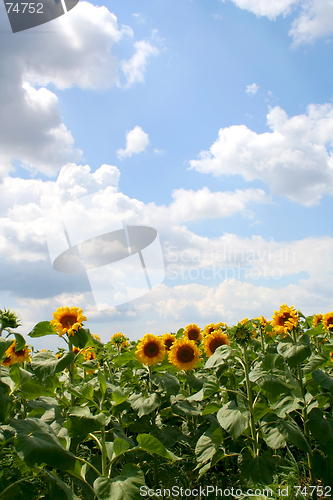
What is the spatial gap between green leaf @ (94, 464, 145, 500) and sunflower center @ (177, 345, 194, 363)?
7.41 ft

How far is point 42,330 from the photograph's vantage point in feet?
12.8

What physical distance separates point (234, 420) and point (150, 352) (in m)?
1.60

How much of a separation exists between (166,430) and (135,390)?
738 millimetres

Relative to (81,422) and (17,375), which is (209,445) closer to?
(81,422)

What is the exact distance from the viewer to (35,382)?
359 cm

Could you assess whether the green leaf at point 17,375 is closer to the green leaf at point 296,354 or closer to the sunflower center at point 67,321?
the sunflower center at point 67,321

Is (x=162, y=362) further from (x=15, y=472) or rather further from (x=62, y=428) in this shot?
(x=15, y=472)

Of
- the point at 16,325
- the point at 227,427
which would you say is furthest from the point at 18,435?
the point at 227,427

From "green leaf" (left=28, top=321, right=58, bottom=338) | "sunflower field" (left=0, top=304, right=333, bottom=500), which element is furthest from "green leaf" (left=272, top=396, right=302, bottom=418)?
"green leaf" (left=28, top=321, right=58, bottom=338)

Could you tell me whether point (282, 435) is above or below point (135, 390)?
→ below

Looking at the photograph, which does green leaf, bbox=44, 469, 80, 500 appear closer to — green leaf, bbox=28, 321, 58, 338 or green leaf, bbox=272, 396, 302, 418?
green leaf, bbox=28, 321, 58, 338

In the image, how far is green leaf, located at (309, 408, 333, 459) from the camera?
11.8 feet

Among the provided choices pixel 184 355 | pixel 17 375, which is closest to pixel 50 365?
pixel 17 375

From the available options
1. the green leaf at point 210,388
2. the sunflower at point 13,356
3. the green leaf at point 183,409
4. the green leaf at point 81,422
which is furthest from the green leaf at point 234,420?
the sunflower at point 13,356
